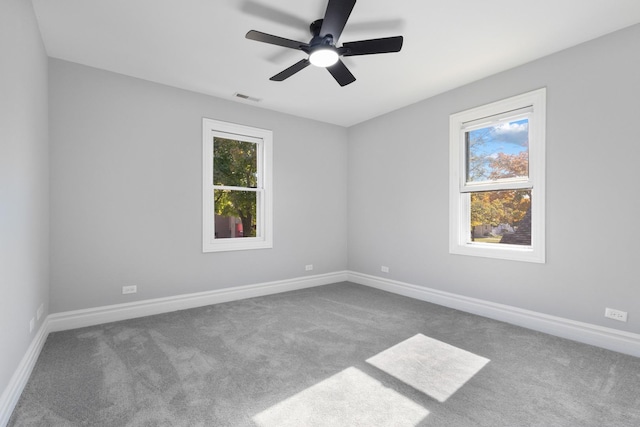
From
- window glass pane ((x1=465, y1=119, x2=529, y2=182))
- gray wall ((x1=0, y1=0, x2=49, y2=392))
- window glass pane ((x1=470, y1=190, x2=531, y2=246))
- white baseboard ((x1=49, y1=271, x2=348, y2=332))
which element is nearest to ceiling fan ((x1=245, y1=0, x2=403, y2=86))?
gray wall ((x1=0, y1=0, x2=49, y2=392))

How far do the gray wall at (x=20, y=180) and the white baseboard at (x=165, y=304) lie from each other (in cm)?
28

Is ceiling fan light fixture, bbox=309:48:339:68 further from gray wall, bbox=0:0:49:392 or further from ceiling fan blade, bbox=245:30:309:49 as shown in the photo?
gray wall, bbox=0:0:49:392

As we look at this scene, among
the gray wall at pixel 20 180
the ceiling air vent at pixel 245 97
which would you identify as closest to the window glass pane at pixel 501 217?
the ceiling air vent at pixel 245 97

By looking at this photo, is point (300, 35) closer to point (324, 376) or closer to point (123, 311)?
point (324, 376)

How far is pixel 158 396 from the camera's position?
1971mm

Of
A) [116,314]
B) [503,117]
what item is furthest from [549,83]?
[116,314]

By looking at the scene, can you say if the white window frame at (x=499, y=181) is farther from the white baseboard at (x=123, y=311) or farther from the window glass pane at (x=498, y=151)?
the white baseboard at (x=123, y=311)

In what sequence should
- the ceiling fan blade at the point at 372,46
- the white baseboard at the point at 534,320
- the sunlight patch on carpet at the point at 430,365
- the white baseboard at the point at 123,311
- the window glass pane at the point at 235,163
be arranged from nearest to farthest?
the white baseboard at the point at 123,311 < the sunlight patch on carpet at the point at 430,365 < the ceiling fan blade at the point at 372,46 < the white baseboard at the point at 534,320 < the window glass pane at the point at 235,163

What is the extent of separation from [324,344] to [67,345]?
2.30 meters

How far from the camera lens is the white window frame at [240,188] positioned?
3.99m

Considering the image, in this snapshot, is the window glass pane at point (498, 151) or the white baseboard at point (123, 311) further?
the window glass pane at point (498, 151)

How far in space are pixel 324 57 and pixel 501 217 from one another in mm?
2675

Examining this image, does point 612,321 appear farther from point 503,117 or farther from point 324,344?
point 324,344

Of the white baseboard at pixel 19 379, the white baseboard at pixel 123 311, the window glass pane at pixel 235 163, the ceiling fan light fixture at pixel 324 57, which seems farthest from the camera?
the window glass pane at pixel 235 163
